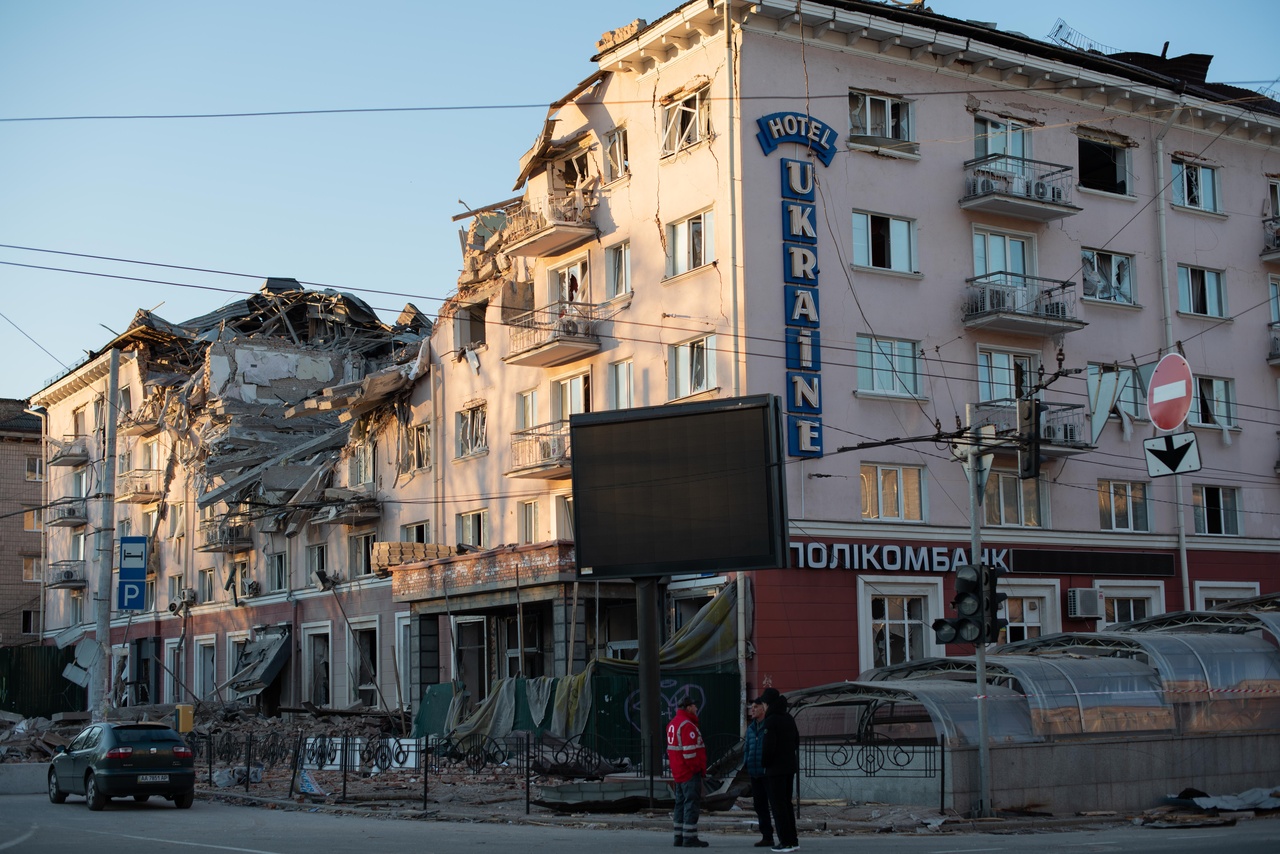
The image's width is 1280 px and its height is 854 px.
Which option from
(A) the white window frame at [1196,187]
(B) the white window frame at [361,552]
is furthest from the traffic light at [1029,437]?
(B) the white window frame at [361,552]

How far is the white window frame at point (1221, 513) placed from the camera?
128 feet

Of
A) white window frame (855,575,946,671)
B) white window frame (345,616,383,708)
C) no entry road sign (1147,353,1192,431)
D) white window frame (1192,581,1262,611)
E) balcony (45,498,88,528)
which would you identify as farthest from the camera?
balcony (45,498,88,528)

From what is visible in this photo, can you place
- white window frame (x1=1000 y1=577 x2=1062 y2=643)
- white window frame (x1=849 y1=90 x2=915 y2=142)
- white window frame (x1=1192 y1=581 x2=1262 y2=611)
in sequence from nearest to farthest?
white window frame (x1=849 y1=90 x2=915 y2=142), white window frame (x1=1000 y1=577 x2=1062 y2=643), white window frame (x1=1192 y1=581 x2=1262 y2=611)

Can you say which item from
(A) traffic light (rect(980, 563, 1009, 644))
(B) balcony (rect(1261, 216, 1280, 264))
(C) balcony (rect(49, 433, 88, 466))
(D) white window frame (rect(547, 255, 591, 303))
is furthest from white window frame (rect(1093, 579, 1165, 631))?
(C) balcony (rect(49, 433, 88, 466))

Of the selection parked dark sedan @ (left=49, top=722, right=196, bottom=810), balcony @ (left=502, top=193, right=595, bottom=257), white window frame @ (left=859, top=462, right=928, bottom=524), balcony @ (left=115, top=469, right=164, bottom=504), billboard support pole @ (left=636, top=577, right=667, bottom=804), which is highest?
balcony @ (left=502, top=193, right=595, bottom=257)

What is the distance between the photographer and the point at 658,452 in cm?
2692

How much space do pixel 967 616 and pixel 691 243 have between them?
1627 cm

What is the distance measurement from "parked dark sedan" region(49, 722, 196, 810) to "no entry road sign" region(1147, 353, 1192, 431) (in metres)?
17.4

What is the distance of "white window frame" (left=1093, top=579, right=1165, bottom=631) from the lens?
37156 millimetres

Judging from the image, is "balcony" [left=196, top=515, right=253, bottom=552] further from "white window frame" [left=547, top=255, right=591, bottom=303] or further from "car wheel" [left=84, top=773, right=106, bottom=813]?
"car wheel" [left=84, top=773, right=106, bottom=813]

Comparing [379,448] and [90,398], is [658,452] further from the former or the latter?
[90,398]

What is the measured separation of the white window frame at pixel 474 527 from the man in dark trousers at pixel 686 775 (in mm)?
23894

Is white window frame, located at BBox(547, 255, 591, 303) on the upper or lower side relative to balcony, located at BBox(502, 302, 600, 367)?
upper

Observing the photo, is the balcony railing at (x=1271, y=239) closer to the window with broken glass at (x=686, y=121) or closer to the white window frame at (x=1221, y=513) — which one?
the white window frame at (x=1221, y=513)
